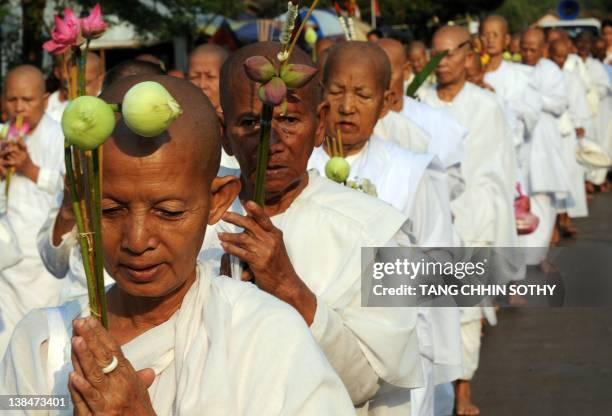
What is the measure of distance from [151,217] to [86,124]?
18.0 inches

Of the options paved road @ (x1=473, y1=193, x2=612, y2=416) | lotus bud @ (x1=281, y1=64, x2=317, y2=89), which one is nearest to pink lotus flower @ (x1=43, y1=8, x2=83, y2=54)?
lotus bud @ (x1=281, y1=64, x2=317, y2=89)

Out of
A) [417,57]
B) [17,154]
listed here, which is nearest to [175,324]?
[17,154]

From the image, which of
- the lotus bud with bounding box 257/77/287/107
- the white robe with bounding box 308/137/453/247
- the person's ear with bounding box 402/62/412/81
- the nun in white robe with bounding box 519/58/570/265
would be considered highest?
the lotus bud with bounding box 257/77/287/107

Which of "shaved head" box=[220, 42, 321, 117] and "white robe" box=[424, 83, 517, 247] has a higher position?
"shaved head" box=[220, 42, 321, 117]

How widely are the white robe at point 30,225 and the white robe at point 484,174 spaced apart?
2644mm

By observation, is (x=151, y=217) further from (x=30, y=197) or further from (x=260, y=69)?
(x=30, y=197)

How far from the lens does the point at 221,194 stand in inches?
121

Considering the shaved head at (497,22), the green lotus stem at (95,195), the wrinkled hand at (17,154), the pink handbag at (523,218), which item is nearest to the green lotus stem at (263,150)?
the green lotus stem at (95,195)

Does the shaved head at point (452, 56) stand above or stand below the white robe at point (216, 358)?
below

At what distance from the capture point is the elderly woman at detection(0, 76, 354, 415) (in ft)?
8.53

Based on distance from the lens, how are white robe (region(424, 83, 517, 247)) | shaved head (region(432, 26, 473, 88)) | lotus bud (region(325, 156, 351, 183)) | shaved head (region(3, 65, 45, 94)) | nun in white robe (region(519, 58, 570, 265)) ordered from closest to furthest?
lotus bud (region(325, 156, 351, 183)) < shaved head (region(3, 65, 45, 94)) < white robe (region(424, 83, 517, 247)) < shaved head (region(432, 26, 473, 88)) < nun in white robe (region(519, 58, 570, 265))

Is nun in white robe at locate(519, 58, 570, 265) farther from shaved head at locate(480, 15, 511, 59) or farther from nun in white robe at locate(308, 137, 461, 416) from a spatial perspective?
nun in white robe at locate(308, 137, 461, 416)

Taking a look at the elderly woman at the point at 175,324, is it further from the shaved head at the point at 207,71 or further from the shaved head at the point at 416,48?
the shaved head at the point at 416,48

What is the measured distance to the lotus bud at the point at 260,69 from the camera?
2.92 m
